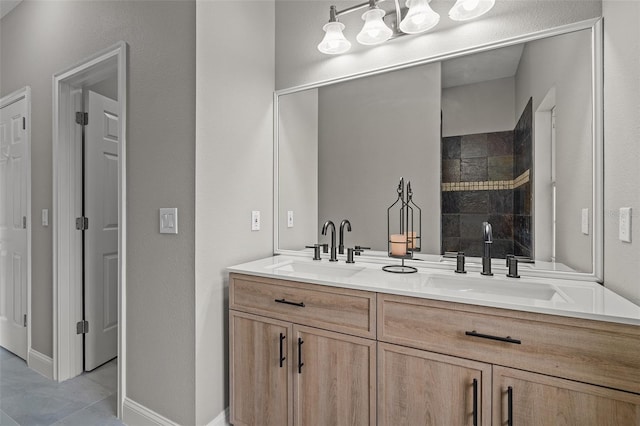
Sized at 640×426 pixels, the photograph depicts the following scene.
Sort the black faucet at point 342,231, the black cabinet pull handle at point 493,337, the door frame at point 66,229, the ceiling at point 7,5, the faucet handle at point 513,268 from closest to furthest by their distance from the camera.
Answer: the black cabinet pull handle at point 493,337
the faucet handle at point 513,268
the black faucet at point 342,231
the door frame at point 66,229
the ceiling at point 7,5

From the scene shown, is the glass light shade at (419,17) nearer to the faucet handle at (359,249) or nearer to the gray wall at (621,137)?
the gray wall at (621,137)

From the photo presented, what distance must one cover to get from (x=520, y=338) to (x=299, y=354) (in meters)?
0.87

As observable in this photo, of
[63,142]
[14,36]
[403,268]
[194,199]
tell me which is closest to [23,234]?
[63,142]

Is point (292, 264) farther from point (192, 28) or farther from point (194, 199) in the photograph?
point (192, 28)

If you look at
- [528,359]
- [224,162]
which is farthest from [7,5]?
[528,359]

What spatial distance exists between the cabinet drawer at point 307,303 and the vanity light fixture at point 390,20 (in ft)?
4.32

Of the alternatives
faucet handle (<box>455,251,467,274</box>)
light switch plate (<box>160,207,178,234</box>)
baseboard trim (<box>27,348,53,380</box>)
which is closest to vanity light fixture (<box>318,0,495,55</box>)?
faucet handle (<box>455,251,467,274</box>)

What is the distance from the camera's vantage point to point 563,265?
55.1 inches

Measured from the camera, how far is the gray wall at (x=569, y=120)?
1.34 metres

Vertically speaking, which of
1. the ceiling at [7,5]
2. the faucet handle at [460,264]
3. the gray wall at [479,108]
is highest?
the ceiling at [7,5]

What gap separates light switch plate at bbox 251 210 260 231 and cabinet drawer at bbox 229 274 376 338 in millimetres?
395

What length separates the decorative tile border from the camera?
1.51 meters

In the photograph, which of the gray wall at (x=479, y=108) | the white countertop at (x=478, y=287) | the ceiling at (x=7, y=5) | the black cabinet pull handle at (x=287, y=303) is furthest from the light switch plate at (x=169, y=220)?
the ceiling at (x=7, y=5)

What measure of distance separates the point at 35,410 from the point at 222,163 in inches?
73.7
